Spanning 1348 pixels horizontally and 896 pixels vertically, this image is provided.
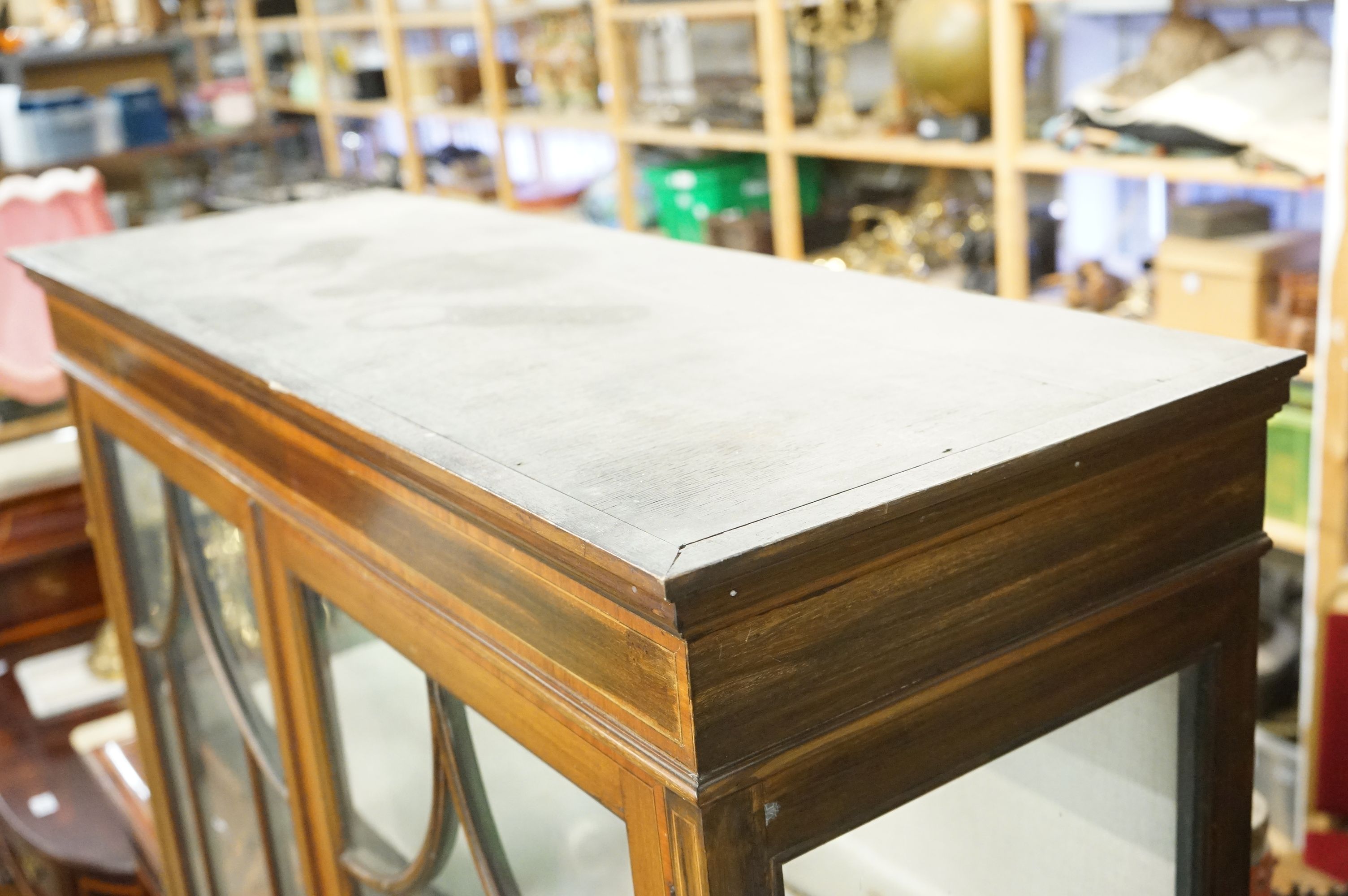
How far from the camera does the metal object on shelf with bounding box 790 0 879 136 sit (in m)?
2.98

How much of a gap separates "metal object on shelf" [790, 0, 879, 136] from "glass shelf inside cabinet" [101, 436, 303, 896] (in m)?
1.96

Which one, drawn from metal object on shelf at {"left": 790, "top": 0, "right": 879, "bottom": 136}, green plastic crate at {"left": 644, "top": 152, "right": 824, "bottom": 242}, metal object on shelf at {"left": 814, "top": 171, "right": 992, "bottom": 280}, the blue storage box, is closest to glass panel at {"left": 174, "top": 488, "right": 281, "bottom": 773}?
metal object on shelf at {"left": 814, "top": 171, "right": 992, "bottom": 280}

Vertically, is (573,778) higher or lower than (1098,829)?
higher

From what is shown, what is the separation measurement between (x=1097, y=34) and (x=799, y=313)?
225 cm

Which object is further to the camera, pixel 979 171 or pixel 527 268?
pixel 979 171

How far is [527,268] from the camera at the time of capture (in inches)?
48.9

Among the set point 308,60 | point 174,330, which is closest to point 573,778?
point 174,330

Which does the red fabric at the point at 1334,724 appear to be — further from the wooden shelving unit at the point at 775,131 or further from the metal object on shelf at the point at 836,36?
the metal object on shelf at the point at 836,36

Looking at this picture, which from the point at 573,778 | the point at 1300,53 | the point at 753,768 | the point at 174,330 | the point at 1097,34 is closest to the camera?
the point at 753,768

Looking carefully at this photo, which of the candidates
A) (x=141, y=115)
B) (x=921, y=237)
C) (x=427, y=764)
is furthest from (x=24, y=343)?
(x=427, y=764)

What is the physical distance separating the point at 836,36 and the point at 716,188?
23.4 inches

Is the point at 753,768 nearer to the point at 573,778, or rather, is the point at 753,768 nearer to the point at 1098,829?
the point at 573,778

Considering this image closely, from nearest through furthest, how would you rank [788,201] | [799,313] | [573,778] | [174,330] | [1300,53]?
1. [573,778]
2. [799,313]
3. [174,330]
4. [1300,53]
5. [788,201]

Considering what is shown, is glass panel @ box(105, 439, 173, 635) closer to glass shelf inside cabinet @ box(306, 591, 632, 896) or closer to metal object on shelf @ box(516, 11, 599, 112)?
glass shelf inside cabinet @ box(306, 591, 632, 896)
